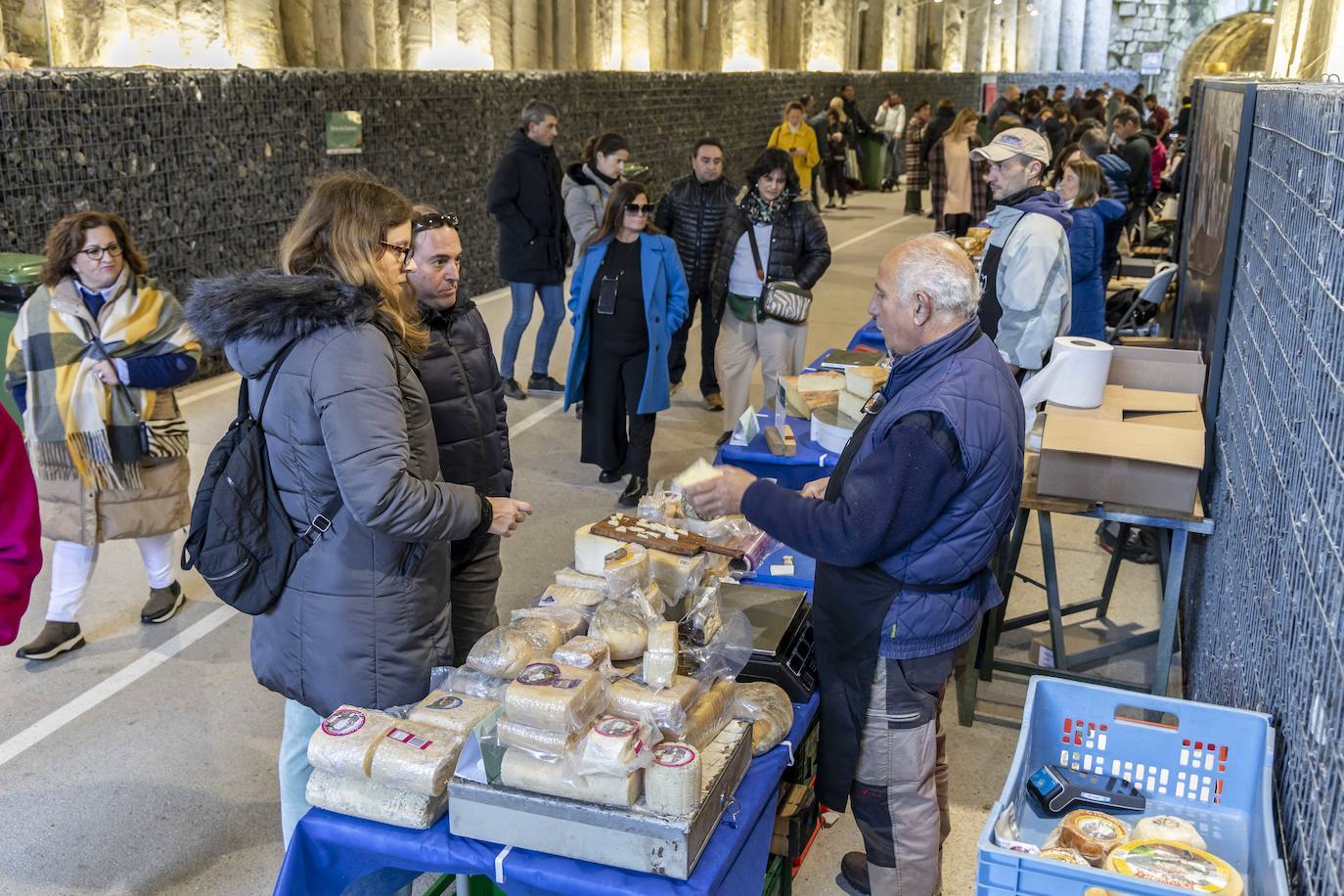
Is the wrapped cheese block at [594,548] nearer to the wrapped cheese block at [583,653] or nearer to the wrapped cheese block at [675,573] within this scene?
the wrapped cheese block at [675,573]

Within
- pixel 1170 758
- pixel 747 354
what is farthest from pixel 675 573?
pixel 747 354

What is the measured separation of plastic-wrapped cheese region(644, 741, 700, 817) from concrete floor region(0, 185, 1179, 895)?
58.3 inches

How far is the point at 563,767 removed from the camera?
2506 millimetres

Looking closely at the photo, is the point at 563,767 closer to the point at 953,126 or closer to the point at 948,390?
the point at 948,390

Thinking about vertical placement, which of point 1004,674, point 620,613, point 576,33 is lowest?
point 1004,674

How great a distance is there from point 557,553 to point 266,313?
11.5 ft

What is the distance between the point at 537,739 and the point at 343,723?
1.62ft

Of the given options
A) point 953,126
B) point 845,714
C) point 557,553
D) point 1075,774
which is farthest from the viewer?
point 953,126

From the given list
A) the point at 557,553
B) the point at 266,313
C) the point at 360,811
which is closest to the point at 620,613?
the point at 360,811

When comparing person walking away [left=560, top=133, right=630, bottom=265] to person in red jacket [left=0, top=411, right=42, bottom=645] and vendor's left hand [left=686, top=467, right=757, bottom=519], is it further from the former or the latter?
person in red jacket [left=0, top=411, right=42, bottom=645]

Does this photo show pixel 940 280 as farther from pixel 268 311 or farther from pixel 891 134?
pixel 891 134

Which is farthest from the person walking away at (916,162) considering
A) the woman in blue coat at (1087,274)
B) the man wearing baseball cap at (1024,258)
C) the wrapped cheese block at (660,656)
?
the wrapped cheese block at (660,656)

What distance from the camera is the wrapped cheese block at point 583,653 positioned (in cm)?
288

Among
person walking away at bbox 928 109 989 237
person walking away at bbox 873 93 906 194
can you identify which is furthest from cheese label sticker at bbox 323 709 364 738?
person walking away at bbox 873 93 906 194
